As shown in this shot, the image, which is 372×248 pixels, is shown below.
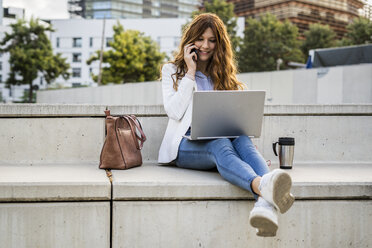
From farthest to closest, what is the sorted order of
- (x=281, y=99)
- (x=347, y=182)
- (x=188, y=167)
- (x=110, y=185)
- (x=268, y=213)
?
(x=281, y=99)
(x=188, y=167)
(x=347, y=182)
(x=110, y=185)
(x=268, y=213)

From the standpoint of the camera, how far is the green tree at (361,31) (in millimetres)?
38188

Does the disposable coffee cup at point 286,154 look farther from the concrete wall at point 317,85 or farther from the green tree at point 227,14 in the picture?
the green tree at point 227,14

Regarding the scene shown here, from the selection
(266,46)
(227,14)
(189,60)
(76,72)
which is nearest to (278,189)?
(189,60)

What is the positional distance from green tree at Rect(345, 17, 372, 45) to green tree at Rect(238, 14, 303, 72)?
4.77m

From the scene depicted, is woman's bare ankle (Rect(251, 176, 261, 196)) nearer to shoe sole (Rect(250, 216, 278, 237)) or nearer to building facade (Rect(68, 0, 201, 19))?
shoe sole (Rect(250, 216, 278, 237))

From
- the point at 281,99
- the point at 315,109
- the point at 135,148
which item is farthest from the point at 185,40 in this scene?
the point at 281,99

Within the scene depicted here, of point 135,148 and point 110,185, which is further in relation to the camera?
point 135,148

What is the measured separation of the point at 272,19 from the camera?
40.8 meters

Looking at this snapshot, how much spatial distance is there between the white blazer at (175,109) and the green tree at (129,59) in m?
31.4

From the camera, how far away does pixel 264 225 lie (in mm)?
2643

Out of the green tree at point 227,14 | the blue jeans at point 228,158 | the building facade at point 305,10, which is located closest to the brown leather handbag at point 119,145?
the blue jeans at point 228,158

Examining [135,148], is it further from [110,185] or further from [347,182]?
[347,182]

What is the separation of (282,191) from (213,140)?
90 centimetres

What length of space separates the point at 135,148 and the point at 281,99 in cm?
1293
